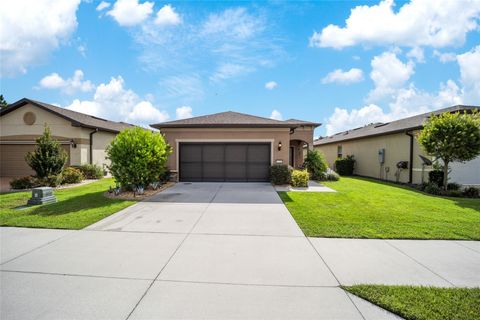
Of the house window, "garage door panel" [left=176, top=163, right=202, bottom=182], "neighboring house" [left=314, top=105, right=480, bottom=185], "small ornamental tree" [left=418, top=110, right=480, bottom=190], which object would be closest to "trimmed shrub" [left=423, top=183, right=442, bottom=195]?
"small ornamental tree" [left=418, top=110, right=480, bottom=190]

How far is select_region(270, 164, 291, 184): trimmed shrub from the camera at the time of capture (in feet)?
38.9

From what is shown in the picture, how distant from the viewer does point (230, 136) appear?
12.9m

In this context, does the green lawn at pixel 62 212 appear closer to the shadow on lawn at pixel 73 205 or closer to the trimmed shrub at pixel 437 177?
the shadow on lawn at pixel 73 205

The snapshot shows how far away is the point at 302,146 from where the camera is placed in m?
19.6

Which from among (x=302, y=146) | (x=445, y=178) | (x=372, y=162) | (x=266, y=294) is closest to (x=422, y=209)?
(x=445, y=178)

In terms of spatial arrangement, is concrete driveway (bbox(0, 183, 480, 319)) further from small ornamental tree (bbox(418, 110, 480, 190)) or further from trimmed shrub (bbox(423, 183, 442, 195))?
small ornamental tree (bbox(418, 110, 480, 190))

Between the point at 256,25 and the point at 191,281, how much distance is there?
32.6ft

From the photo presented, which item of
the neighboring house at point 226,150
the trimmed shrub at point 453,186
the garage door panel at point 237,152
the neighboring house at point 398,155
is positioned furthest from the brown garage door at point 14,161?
the trimmed shrub at point 453,186

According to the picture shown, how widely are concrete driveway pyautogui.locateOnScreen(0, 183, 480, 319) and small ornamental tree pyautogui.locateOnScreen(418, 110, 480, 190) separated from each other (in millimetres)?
7225

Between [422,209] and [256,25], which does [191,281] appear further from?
[256,25]

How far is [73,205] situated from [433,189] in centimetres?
1453

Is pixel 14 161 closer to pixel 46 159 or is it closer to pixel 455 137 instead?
pixel 46 159

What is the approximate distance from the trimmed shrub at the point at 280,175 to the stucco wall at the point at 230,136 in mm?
936

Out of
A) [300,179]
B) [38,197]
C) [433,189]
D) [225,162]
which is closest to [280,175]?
[300,179]
